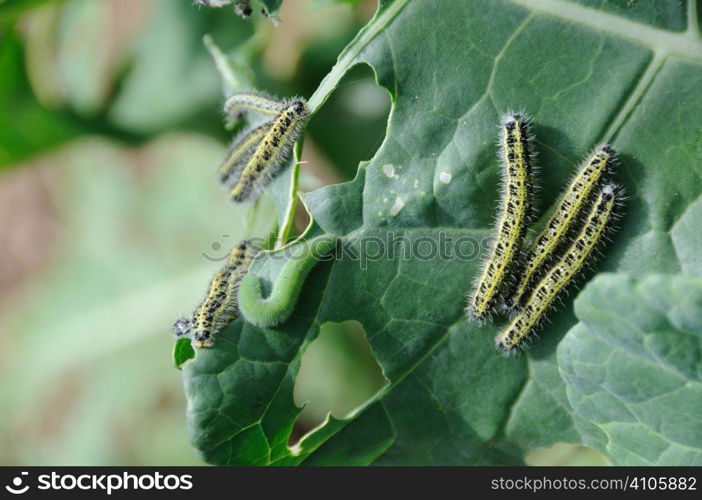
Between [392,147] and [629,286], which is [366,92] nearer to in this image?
[392,147]

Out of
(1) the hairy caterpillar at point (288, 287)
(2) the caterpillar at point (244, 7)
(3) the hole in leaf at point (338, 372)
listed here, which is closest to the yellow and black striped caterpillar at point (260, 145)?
(2) the caterpillar at point (244, 7)

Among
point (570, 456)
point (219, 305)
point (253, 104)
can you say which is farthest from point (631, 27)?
point (570, 456)

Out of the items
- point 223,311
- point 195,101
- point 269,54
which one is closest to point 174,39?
point 195,101

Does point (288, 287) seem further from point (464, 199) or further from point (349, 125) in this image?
point (349, 125)

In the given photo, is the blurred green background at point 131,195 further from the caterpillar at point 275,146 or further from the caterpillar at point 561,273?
the caterpillar at point 561,273

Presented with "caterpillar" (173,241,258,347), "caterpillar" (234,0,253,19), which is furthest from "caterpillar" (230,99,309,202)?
"caterpillar" (234,0,253,19)
